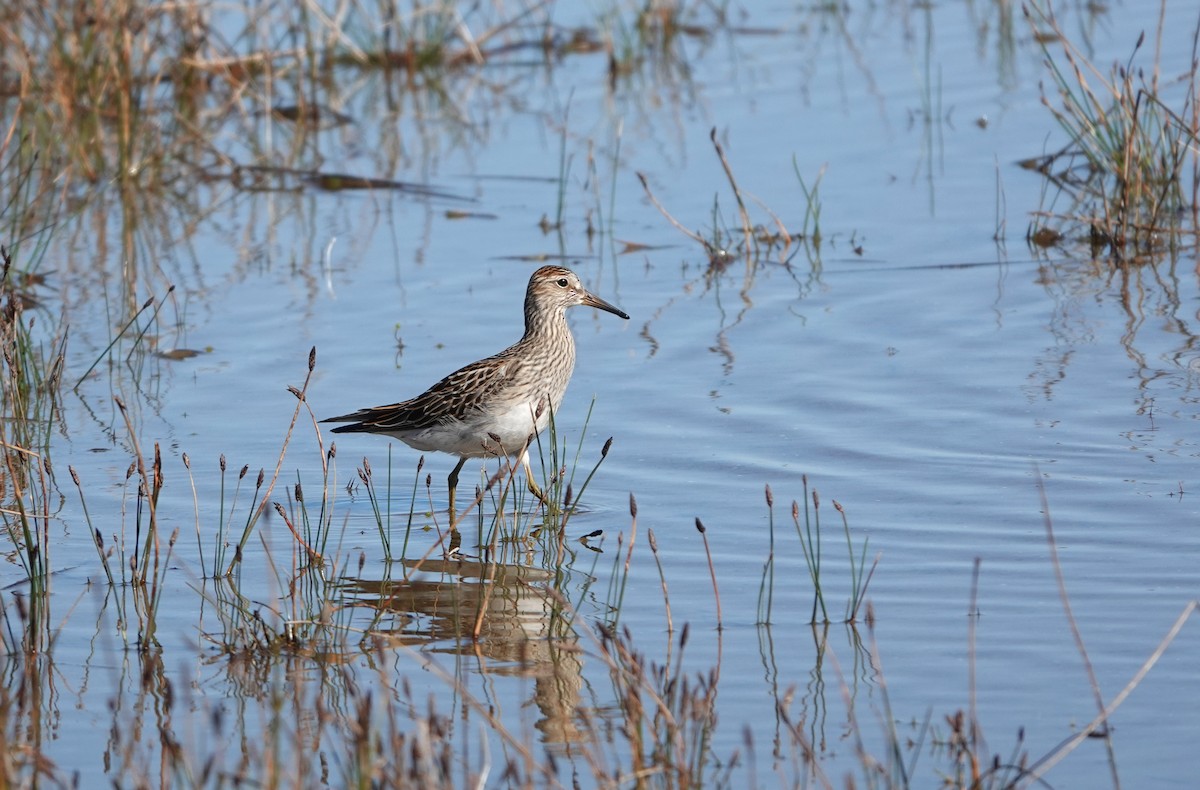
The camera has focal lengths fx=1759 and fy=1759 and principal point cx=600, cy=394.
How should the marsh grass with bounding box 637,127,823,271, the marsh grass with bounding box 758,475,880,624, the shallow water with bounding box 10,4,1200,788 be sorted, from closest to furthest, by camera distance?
1. the shallow water with bounding box 10,4,1200,788
2. the marsh grass with bounding box 758,475,880,624
3. the marsh grass with bounding box 637,127,823,271

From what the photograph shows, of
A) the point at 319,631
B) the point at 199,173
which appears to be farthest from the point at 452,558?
the point at 199,173

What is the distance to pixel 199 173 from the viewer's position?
14.3m

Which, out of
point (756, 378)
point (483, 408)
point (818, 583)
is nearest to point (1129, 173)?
point (756, 378)

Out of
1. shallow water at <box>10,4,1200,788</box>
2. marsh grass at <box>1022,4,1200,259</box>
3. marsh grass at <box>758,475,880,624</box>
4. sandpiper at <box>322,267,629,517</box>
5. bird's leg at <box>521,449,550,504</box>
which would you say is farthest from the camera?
marsh grass at <box>1022,4,1200,259</box>

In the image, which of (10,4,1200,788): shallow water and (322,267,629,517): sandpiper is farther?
(322,267,629,517): sandpiper

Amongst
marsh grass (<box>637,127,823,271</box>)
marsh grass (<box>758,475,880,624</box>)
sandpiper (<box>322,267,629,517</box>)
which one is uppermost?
marsh grass (<box>637,127,823,271</box>)

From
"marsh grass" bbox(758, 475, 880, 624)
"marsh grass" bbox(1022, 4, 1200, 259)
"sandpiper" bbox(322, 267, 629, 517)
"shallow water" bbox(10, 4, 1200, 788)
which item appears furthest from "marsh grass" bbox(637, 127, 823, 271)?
"marsh grass" bbox(758, 475, 880, 624)

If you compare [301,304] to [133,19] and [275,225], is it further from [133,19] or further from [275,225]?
[133,19]

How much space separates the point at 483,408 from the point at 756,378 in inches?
73.7

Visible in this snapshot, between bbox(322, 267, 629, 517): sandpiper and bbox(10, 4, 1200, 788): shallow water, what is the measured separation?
0.36 metres

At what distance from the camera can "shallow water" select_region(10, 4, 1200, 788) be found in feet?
18.9

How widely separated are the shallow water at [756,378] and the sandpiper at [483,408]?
1.19 feet

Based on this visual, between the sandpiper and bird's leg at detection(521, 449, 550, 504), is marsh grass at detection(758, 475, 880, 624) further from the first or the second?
the sandpiper

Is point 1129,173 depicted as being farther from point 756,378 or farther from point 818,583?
point 818,583
